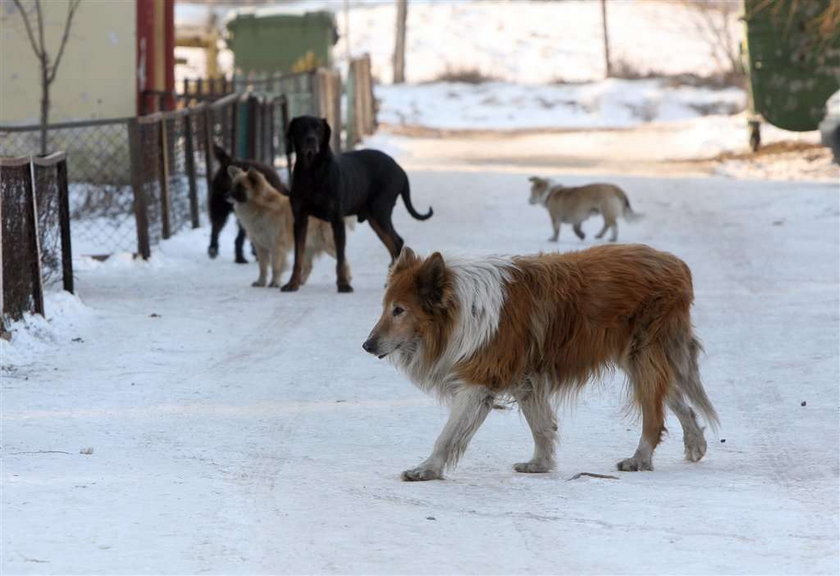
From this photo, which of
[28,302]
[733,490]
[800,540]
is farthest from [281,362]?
[800,540]

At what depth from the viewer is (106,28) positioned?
19219 millimetres

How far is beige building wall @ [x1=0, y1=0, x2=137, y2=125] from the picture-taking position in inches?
747

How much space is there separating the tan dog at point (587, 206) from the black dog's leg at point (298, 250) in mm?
3935

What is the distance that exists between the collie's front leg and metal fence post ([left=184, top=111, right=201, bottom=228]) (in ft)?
33.6

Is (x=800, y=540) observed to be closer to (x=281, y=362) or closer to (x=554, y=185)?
(x=281, y=362)

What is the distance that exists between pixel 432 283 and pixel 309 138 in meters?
6.25

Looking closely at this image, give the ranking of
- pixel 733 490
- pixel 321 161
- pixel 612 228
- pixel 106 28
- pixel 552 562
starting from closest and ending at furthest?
pixel 552 562
pixel 733 490
pixel 321 161
pixel 612 228
pixel 106 28

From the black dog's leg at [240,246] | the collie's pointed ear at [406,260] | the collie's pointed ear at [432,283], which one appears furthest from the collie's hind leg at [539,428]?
the black dog's leg at [240,246]

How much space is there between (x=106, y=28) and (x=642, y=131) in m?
20.2

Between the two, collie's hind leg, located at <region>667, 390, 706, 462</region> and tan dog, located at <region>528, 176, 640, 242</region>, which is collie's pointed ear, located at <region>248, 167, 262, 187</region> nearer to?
tan dog, located at <region>528, 176, 640, 242</region>

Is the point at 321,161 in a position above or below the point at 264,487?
above

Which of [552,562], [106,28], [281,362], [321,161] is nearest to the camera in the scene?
[552,562]

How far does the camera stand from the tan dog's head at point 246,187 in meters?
13.0

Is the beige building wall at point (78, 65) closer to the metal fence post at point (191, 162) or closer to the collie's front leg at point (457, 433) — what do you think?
the metal fence post at point (191, 162)
